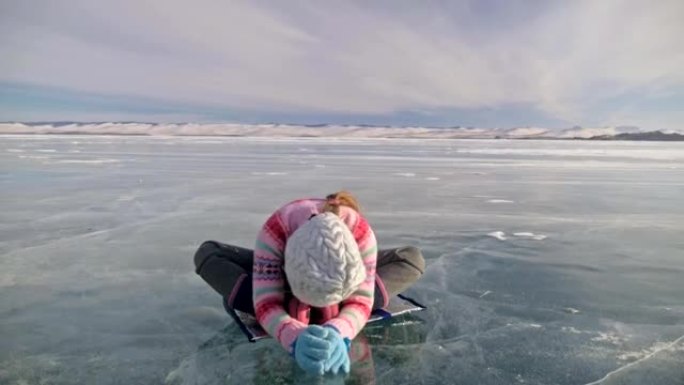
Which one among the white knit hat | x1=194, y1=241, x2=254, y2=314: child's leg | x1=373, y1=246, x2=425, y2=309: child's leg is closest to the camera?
the white knit hat

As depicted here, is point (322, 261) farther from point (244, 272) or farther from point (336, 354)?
point (244, 272)

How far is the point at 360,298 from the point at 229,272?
0.94m

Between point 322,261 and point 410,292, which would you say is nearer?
point 322,261

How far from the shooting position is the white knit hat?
2.02m

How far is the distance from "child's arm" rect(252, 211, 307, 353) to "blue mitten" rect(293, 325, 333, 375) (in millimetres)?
173

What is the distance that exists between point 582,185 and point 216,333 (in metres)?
8.75

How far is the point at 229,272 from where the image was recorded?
3.09 m

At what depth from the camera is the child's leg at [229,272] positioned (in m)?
2.92

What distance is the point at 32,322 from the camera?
9.83 ft

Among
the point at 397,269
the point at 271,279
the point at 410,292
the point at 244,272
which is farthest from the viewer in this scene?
Answer: the point at 410,292

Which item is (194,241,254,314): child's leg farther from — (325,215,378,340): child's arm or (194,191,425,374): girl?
(325,215,378,340): child's arm

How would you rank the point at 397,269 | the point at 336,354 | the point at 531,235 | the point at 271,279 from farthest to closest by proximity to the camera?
the point at 531,235 → the point at 397,269 → the point at 271,279 → the point at 336,354

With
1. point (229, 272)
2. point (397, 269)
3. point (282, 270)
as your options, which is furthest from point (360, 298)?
point (229, 272)

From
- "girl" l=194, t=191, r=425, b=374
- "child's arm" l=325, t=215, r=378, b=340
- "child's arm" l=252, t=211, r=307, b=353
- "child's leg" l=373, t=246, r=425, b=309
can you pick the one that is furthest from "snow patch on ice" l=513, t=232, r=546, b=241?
"child's arm" l=252, t=211, r=307, b=353
